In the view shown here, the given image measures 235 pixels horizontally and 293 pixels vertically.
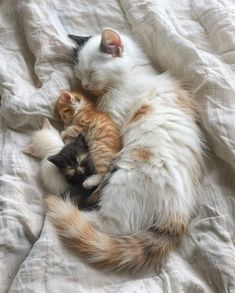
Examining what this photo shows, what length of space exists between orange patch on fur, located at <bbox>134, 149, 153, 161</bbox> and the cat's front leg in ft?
0.80

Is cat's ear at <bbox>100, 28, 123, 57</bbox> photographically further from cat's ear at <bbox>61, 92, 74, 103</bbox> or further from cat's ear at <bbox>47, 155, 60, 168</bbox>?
cat's ear at <bbox>47, 155, 60, 168</bbox>

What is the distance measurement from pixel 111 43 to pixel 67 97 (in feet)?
0.81

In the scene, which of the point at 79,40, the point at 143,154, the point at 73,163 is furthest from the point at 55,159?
the point at 79,40

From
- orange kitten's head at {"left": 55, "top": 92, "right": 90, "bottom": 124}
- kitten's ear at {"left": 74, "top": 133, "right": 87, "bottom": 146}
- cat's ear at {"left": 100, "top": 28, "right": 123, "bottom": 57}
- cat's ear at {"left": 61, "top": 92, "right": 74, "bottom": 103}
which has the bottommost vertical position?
kitten's ear at {"left": 74, "top": 133, "right": 87, "bottom": 146}

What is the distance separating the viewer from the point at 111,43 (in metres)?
1.47

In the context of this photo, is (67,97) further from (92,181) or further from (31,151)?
Answer: (92,181)

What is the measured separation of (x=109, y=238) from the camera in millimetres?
1117

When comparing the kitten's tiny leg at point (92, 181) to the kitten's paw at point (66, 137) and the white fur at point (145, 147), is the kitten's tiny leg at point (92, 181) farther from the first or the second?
the kitten's paw at point (66, 137)

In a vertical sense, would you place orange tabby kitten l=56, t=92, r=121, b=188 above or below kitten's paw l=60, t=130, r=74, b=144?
above

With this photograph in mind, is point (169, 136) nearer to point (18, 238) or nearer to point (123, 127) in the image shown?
point (123, 127)

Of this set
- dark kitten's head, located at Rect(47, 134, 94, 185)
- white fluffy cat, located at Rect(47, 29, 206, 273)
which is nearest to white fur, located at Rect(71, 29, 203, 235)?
white fluffy cat, located at Rect(47, 29, 206, 273)

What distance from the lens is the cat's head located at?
147 centimetres

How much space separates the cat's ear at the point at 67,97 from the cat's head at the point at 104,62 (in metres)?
0.09

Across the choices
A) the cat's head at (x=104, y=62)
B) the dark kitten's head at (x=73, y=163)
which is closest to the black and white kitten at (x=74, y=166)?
the dark kitten's head at (x=73, y=163)
